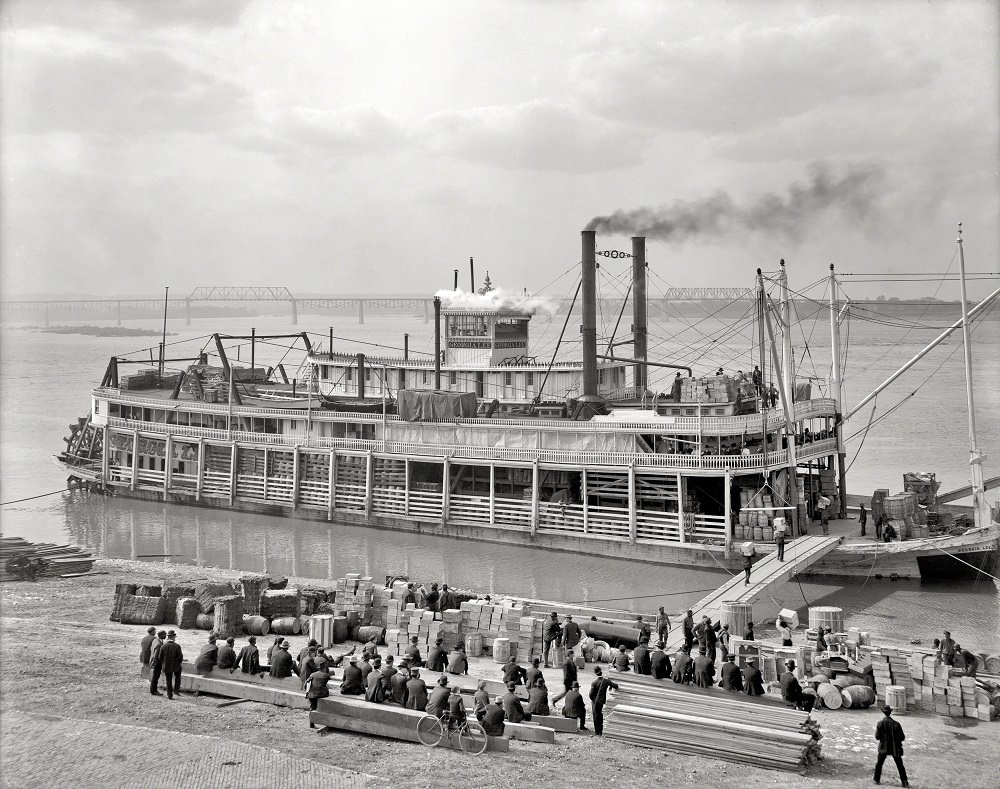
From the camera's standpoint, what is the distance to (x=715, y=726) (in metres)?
17.2

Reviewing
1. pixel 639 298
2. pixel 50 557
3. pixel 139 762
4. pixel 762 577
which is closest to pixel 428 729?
pixel 139 762

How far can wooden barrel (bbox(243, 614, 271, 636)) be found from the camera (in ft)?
79.6

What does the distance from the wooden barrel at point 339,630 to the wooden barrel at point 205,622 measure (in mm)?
2864

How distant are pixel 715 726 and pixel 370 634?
9.22 meters

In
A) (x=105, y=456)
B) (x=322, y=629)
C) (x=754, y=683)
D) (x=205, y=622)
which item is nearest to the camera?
(x=754, y=683)

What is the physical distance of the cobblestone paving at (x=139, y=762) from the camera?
15.9 metres

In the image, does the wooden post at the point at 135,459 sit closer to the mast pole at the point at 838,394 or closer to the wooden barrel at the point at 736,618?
the mast pole at the point at 838,394

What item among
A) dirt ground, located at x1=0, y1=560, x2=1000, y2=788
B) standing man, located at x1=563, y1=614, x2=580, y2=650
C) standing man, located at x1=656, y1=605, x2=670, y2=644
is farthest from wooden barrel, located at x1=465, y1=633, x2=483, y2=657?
→ standing man, located at x1=656, y1=605, x2=670, y2=644

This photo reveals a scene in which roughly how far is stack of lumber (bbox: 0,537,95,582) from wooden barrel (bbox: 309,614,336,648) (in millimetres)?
11811

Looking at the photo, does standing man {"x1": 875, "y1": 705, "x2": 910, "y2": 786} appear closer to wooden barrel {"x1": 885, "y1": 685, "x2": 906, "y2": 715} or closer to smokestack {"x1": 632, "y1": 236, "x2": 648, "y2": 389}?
wooden barrel {"x1": 885, "y1": 685, "x2": 906, "y2": 715}

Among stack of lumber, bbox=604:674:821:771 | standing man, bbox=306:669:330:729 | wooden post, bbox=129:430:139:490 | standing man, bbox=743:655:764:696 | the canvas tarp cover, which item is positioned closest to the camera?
stack of lumber, bbox=604:674:821:771

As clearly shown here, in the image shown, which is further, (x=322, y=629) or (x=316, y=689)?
(x=322, y=629)

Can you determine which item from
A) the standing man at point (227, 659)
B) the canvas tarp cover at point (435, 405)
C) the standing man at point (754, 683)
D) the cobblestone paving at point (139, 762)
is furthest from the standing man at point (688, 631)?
the canvas tarp cover at point (435, 405)

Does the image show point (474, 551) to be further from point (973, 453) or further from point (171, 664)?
point (171, 664)
